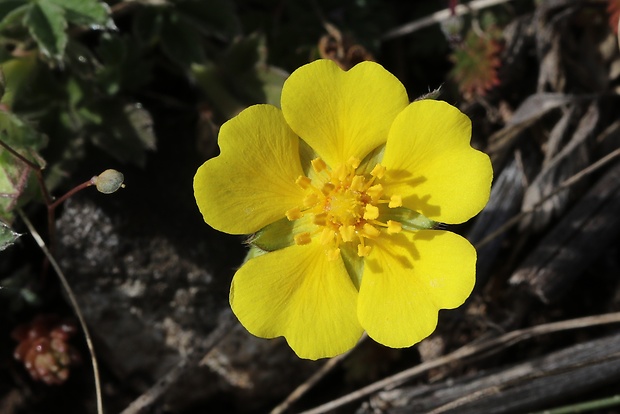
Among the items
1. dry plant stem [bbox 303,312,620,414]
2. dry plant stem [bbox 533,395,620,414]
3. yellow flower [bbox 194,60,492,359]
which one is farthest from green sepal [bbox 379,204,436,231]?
dry plant stem [bbox 533,395,620,414]

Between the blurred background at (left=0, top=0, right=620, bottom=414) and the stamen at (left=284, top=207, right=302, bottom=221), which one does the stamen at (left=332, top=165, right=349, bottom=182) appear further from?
the blurred background at (left=0, top=0, right=620, bottom=414)

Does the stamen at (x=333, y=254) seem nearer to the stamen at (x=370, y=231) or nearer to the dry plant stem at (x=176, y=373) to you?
the stamen at (x=370, y=231)

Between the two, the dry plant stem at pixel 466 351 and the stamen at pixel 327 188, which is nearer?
the stamen at pixel 327 188

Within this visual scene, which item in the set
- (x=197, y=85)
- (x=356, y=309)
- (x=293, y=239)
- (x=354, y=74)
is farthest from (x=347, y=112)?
(x=197, y=85)

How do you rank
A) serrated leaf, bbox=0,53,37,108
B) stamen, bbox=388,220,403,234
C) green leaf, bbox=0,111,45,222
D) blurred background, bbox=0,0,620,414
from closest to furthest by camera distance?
stamen, bbox=388,220,403,234
green leaf, bbox=0,111,45,222
serrated leaf, bbox=0,53,37,108
blurred background, bbox=0,0,620,414

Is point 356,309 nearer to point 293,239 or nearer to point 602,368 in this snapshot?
point 293,239

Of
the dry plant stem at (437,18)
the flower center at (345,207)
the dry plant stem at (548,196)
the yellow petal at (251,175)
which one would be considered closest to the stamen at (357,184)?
the flower center at (345,207)
